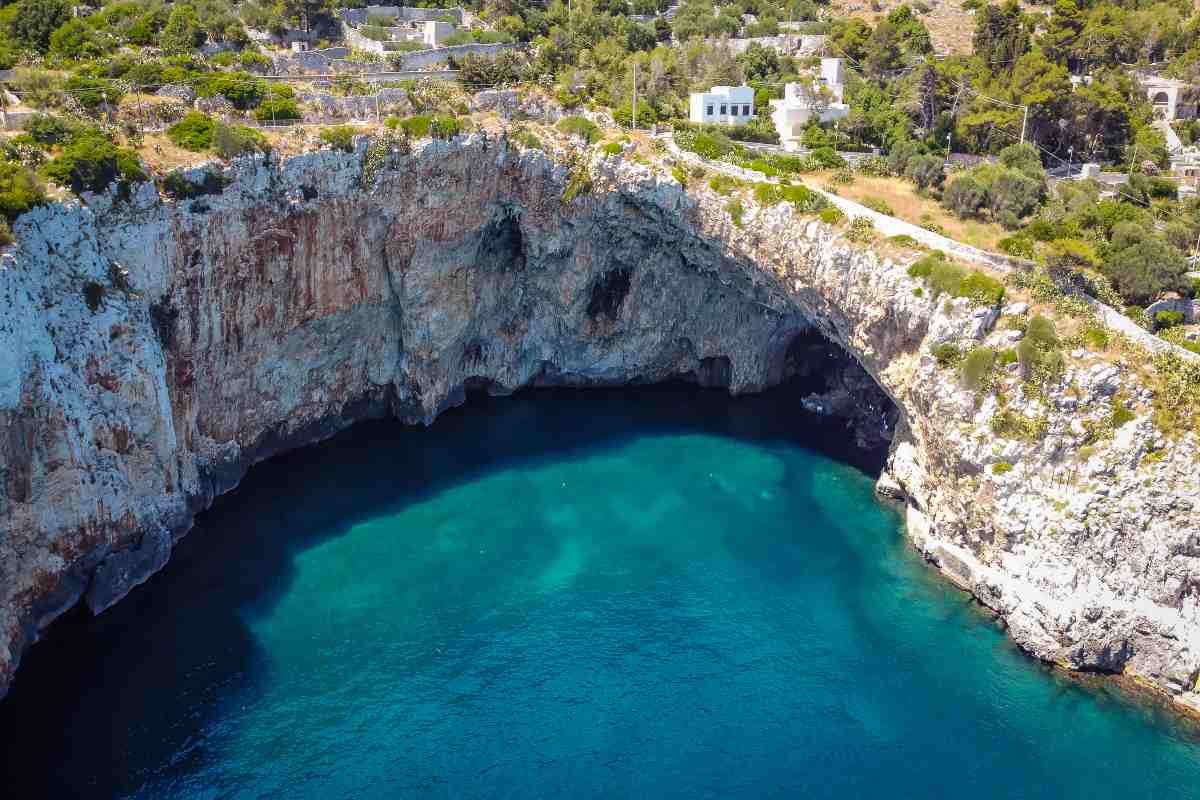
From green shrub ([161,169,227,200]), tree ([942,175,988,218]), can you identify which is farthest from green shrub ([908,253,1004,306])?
green shrub ([161,169,227,200])

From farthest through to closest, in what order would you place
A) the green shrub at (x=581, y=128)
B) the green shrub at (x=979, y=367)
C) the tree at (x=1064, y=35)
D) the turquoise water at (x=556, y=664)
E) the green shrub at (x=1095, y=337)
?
the tree at (x=1064, y=35) → the green shrub at (x=581, y=128) → the green shrub at (x=979, y=367) → the green shrub at (x=1095, y=337) → the turquoise water at (x=556, y=664)

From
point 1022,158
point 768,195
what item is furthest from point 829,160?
point 1022,158

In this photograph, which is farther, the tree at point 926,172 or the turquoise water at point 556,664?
the tree at point 926,172

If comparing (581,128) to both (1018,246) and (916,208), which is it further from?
(1018,246)

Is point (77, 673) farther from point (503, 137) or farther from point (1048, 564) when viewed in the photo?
point (1048, 564)

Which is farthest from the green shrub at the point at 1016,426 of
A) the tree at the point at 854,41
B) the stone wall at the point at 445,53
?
the tree at the point at 854,41

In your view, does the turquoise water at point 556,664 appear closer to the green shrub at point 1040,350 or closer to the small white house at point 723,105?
the green shrub at point 1040,350

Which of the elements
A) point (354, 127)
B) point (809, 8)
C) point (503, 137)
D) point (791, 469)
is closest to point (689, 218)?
point (503, 137)
